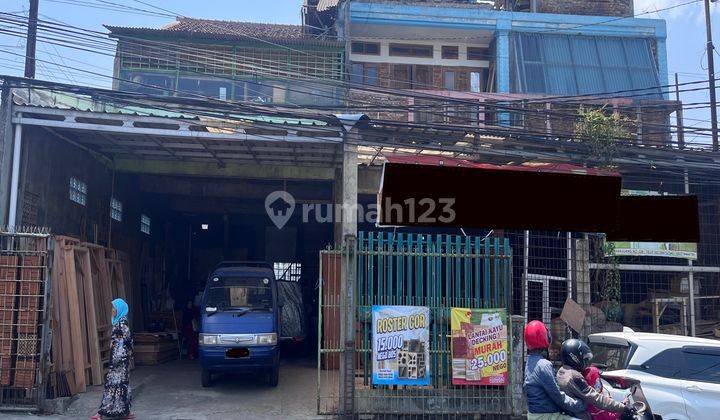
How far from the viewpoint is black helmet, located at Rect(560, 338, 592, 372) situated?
4961mm

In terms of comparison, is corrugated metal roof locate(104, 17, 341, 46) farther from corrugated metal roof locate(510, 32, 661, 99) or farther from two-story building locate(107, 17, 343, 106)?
corrugated metal roof locate(510, 32, 661, 99)

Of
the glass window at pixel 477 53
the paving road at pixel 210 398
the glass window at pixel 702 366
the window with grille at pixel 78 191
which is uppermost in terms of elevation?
the glass window at pixel 477 53

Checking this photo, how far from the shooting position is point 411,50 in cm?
2127

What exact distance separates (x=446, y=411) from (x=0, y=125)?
8697 mm

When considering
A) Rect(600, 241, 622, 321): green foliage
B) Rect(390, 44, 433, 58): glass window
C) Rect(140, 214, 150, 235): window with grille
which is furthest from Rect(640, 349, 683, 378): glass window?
Rect(390, 44, 433, 58): glass window

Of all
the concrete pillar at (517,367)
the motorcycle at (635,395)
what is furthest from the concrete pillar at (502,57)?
the motorcycle at (635,395)

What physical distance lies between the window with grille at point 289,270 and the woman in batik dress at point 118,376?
38.3ft

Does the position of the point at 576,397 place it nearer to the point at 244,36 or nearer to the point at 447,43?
the point at 244,36

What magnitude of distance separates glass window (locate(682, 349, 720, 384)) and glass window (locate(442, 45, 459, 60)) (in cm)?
1552

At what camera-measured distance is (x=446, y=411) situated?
8.85 m

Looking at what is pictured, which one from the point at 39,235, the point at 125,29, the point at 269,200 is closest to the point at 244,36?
the point at 125,29

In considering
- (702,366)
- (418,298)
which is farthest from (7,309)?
(702,366)

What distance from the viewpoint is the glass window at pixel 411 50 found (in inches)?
834

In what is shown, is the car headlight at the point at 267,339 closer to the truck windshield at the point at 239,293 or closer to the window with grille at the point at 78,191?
the truck windshield at the point at 239,293
